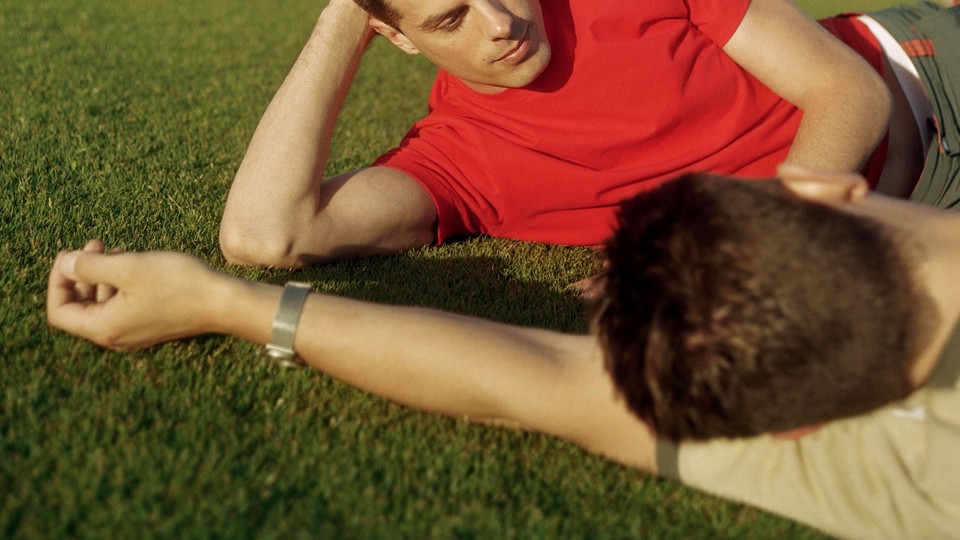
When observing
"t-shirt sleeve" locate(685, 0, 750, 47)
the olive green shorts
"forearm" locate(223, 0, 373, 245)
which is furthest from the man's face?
the olive green shorts

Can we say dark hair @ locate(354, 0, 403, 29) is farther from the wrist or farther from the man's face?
the wrist

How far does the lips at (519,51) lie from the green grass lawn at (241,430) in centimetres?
88

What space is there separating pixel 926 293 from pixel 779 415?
17.5 inches

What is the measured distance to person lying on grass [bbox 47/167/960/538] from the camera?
1.97 metres

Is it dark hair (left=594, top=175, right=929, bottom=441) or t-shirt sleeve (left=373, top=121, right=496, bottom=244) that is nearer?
dark hair (left=594, top=175, right=929, bottom=441)

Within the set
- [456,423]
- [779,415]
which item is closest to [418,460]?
[456,423]

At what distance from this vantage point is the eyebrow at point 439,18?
3594 millimetres

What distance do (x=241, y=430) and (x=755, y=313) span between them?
4.76ft

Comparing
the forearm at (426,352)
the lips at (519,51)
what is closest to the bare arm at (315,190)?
the lips at (519,51)

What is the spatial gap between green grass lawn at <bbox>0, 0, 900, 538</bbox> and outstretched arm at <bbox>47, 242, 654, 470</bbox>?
0.10m

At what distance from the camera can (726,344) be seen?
1980 mm

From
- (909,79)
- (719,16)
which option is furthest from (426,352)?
(909,79)

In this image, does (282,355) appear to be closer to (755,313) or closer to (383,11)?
(755,313)

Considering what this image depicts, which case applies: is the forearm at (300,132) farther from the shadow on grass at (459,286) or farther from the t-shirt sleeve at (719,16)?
the t-shirt sleeve at (719,16)
